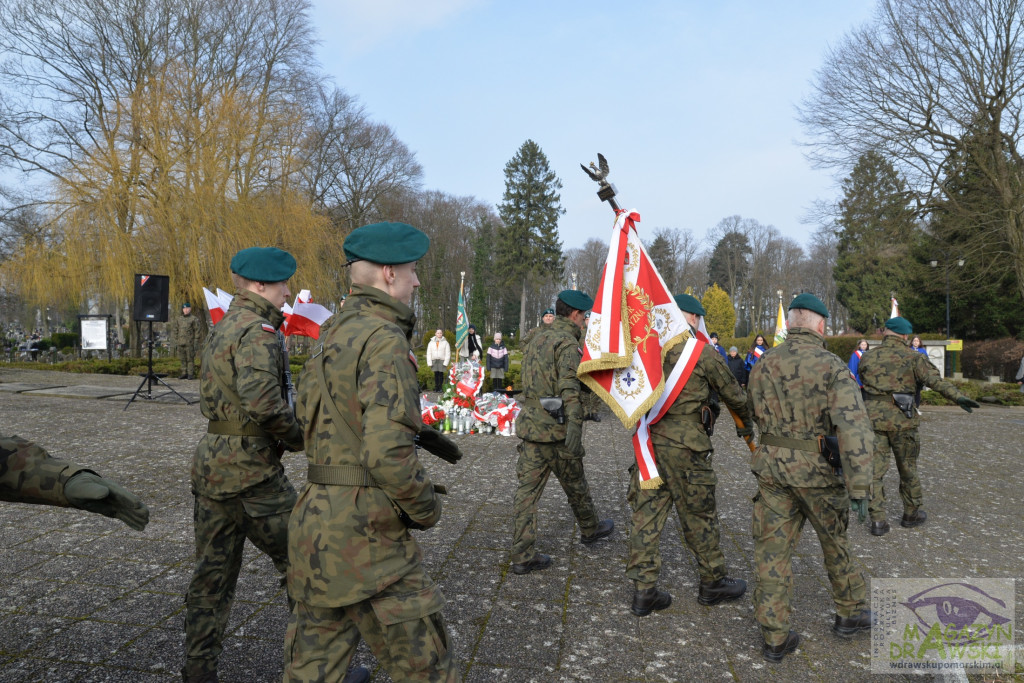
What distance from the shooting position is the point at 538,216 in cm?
5250

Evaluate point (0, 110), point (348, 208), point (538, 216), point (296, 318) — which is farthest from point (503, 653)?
point (538, 216)

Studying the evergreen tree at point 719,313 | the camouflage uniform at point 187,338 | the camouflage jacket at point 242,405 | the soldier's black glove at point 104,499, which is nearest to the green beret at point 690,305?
the camouflage jacket at point 242,405

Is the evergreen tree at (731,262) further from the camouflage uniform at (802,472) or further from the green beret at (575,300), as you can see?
the camouflage uniform at (802,472)

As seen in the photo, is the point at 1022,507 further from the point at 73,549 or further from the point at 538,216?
the point at 538,216

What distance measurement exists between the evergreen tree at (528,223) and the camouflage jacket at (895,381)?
148 ft

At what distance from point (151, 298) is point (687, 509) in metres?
12.5

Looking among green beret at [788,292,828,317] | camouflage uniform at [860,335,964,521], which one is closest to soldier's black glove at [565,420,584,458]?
green beret at [788,292,828,317]

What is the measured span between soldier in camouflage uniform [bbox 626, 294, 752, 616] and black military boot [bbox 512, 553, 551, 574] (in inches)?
32.0

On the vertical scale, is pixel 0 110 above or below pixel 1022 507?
above

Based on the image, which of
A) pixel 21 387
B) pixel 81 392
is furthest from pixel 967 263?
pixel 21 387

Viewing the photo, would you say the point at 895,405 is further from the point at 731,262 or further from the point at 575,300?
the point at 731,262

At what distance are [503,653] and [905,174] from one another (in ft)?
82.7

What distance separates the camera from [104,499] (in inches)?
84.4

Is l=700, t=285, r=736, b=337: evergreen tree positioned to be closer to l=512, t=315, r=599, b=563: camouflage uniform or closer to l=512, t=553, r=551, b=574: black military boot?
l=512, t=315, r=599, b=563: camouflage uniform
